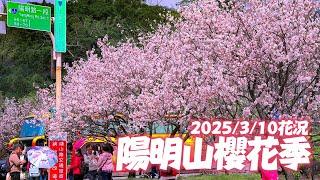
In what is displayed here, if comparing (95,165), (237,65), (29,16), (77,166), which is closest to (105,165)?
(95,165)

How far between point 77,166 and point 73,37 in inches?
789

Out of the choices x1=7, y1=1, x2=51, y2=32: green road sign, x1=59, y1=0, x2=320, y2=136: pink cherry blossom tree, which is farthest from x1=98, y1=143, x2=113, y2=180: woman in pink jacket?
x1=7, y1=1, x2=51, y2=32: green road sign

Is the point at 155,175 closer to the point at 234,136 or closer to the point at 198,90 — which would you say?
the point at 198,90

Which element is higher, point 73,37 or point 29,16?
point 73,37

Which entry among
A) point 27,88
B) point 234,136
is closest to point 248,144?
point 234,136

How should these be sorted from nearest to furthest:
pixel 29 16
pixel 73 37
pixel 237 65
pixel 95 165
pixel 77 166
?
pixel 237 65
pixel 29 16
pixel 95 165
pixel 77 166
pixel 73 37

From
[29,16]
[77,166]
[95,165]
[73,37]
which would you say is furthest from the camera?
[73,37]

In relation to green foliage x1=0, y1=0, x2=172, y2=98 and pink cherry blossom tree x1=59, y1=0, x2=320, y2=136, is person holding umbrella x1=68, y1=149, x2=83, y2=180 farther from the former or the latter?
green foliage x1=0, y1=0, x2=172, y2=98

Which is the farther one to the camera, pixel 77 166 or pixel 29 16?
pixel 77 166

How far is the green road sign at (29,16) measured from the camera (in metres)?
15.4

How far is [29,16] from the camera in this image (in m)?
15.3

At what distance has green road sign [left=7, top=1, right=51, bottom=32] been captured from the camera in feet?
50.4

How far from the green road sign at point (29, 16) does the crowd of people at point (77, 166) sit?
3279 mm

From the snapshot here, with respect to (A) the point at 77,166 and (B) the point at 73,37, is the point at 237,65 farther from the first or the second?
(B) the point at 73,37
